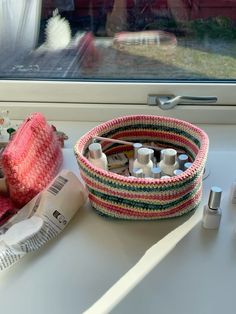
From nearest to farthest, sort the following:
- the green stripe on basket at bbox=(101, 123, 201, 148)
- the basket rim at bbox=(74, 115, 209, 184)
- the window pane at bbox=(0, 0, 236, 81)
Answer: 1. the basket rim at bbox=(74, 115, 209, 184)
2. the green stripe on basket at bbox=(101, 123, 201, 148)
3. the window pane at bbox=(0, 0, 236, 81)

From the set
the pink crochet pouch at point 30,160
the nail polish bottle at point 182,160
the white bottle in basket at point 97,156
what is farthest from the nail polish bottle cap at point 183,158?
the pink crochet pouch at point 30,160

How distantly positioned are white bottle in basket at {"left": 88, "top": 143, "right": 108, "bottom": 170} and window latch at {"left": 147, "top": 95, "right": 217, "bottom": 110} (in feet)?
0.89

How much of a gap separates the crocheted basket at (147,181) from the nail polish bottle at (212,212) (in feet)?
0.09

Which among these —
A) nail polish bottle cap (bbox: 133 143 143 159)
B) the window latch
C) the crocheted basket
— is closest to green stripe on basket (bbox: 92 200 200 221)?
the crocheted basket

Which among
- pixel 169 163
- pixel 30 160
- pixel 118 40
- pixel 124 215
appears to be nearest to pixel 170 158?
pixel 169 163

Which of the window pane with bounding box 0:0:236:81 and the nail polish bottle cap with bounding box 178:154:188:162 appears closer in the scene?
the nail polish bottle cap with bounding box 178:154:188:162

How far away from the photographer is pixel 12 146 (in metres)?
0.61

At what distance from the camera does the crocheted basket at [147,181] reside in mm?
563

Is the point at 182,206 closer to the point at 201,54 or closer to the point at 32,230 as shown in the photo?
the point at 32,230

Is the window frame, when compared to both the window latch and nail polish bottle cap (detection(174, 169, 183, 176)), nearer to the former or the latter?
the window latch

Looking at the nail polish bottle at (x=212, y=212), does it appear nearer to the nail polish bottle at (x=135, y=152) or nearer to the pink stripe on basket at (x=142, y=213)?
the pink stripe on basket at (x=142, y=213)

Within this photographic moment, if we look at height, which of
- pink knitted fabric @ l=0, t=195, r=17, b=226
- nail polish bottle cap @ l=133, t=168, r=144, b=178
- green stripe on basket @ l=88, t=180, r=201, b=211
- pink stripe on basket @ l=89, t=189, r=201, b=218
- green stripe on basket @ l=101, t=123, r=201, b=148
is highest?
green stripe on basket @ l=101, t=123, r=201, b=148

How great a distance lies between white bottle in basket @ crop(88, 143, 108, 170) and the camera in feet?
2.05

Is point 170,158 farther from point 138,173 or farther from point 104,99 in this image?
point 104,99
